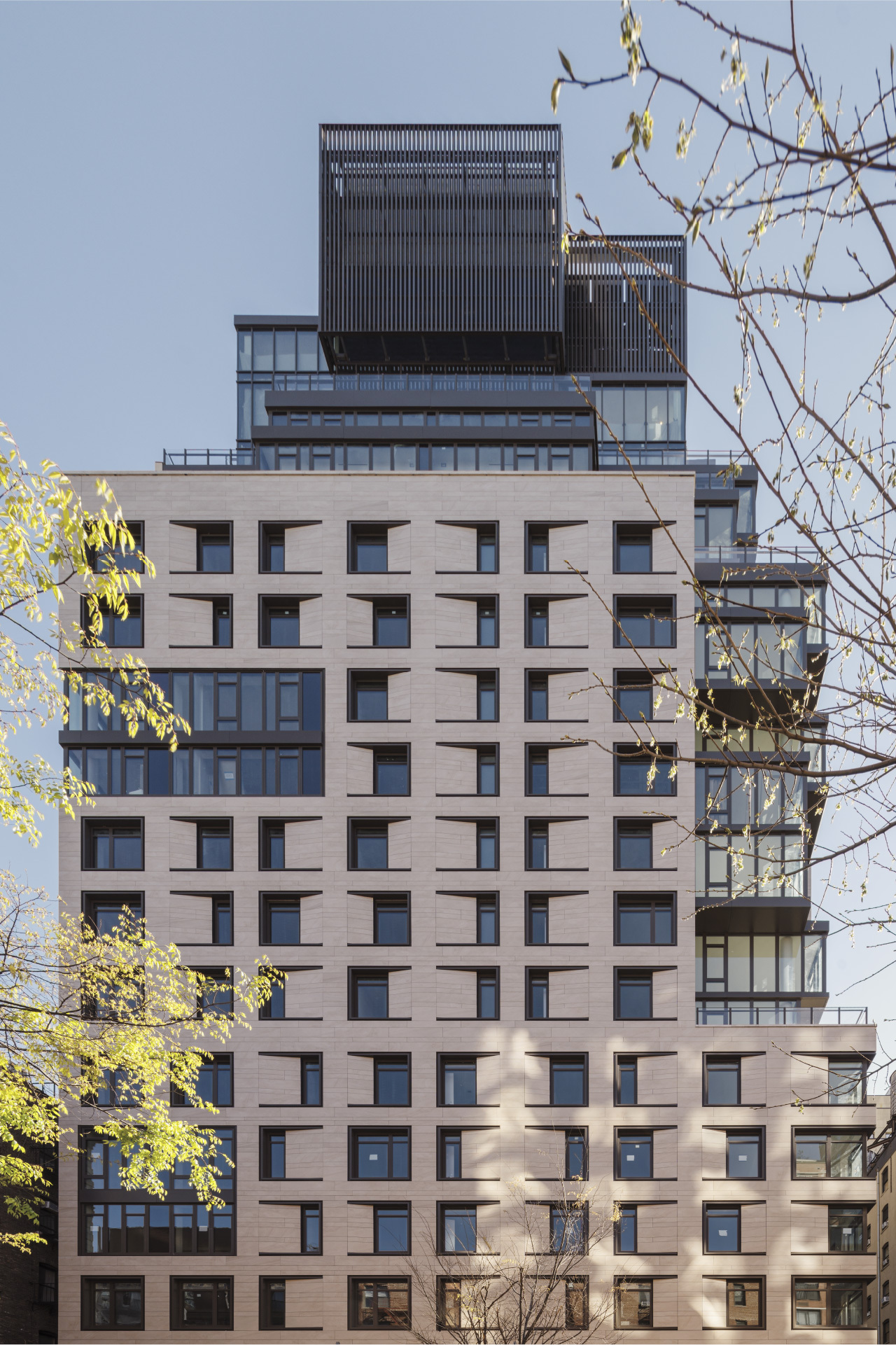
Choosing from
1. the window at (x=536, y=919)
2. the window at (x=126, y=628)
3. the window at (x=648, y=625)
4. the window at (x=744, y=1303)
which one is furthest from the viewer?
the window at (x=648, y=625)

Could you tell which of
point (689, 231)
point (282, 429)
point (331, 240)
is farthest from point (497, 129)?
point (689, 231)

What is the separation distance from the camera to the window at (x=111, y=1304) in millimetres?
38469

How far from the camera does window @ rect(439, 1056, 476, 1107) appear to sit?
132 feet

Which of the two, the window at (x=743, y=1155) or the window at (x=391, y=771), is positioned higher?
the window at (x=391, y=771)

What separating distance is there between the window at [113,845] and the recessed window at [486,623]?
13.3 metres

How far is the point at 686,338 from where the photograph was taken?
212 feet

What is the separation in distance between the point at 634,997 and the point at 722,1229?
7.56 meters

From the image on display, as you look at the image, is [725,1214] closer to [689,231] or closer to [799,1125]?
[799,1125]

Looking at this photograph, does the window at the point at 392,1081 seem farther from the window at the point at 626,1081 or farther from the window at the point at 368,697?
the window at the point at 368,697

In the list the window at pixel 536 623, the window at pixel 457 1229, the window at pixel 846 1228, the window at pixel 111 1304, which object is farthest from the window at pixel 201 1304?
the window at pixel 536 623

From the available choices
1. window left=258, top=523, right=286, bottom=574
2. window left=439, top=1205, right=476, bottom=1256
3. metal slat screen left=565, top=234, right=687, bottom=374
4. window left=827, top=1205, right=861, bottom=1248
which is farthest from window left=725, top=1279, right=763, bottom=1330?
metal slat screen left=565, top=234, right=687, bottom=374

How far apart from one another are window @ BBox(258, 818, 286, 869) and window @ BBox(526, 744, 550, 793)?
8.50 m

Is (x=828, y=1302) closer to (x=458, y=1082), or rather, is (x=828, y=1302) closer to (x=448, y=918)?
(x=458, y=1082)

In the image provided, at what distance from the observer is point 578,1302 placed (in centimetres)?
3834
